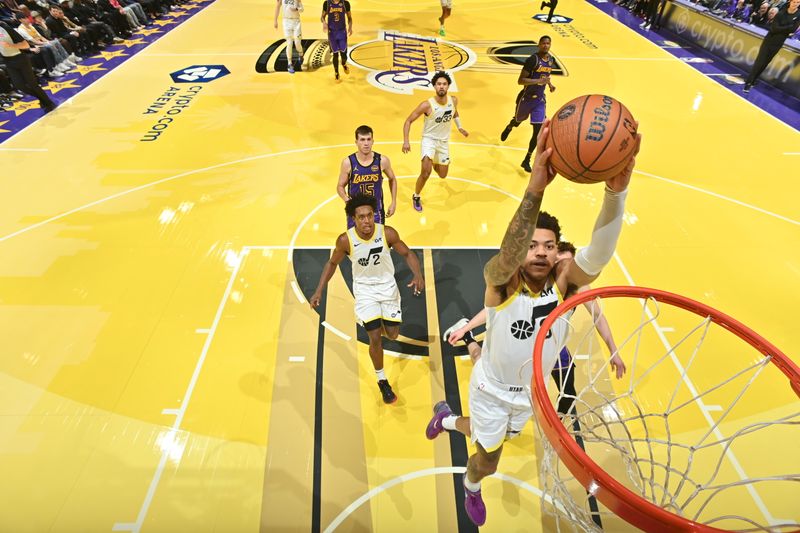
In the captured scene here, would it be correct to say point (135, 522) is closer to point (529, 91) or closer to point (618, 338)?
point (618, 338)

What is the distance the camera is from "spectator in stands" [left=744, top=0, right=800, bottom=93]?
928 cm

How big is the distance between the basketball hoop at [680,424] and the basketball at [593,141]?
30.4 inches

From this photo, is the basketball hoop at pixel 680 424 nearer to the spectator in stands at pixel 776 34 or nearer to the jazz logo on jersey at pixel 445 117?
the jazz logo on jersey at pixel 445 117

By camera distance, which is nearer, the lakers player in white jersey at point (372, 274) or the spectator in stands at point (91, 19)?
the lakers player in white jersey at point (372, 274)

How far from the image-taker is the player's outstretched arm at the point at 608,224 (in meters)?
2.07

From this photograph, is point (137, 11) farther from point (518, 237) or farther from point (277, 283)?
point (518, 237)

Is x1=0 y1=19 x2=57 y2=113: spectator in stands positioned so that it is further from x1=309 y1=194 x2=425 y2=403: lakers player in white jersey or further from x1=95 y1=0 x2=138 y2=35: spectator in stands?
x1=309 y1=194 x2=425 y2=403: lakers player in white jersey

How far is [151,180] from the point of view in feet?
23.9

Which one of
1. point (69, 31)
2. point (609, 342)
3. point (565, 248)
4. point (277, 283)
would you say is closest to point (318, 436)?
point (277, 283)

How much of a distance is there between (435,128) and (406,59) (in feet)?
21.3

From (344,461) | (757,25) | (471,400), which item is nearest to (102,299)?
(344,461)

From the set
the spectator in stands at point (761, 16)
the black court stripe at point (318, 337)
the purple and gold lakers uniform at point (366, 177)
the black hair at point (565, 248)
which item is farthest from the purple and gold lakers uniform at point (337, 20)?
the spectator in stands at point (761, 16)

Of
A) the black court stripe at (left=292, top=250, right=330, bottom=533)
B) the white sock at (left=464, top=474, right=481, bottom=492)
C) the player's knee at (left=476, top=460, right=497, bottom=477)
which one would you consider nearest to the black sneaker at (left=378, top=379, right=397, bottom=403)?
the black court stripe at (left=292, top=250, right=330, bottom=533)

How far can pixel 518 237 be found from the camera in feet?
6.57
